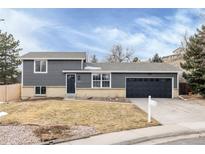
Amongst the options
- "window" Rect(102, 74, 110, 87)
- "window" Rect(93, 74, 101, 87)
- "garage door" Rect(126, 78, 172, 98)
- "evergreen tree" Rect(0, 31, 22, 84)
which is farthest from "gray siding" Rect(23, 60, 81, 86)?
"evergreen tree" Rect(0, 31, 22, 84)

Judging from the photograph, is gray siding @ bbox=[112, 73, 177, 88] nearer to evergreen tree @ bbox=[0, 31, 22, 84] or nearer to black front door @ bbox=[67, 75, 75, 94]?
black front door @ bbox=[67, 75, 75, 94]

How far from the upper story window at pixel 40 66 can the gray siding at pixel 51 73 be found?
325mm

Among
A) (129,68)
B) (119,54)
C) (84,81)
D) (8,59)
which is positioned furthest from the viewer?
(119,54)

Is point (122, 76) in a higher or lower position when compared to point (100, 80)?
higher

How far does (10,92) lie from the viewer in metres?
29.2

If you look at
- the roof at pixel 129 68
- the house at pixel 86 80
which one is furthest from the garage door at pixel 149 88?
the roof at pixel 129 68

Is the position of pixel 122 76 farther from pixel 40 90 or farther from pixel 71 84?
pixel 40 90

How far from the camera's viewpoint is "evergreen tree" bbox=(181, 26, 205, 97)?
2873 cm

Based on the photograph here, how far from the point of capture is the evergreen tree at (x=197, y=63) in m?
28.7

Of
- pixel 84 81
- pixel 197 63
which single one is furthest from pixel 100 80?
pixel 197 63

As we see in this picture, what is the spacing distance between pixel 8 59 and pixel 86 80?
16.2 m

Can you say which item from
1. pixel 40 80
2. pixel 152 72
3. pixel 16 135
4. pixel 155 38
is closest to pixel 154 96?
pixel 152 72

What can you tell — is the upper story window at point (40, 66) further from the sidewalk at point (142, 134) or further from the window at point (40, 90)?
the sidewalk at point (142, 134)
